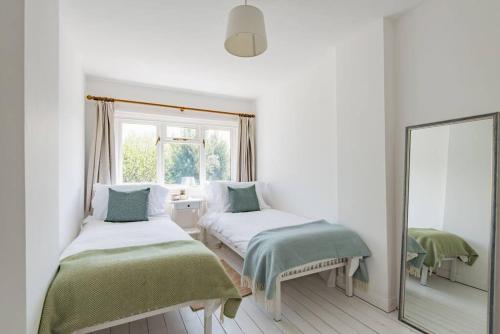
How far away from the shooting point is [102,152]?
323cm

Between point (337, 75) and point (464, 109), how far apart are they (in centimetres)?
115

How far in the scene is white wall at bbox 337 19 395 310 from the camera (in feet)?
6.70

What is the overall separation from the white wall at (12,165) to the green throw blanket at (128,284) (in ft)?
1.28

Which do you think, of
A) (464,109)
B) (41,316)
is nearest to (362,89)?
(464,109)

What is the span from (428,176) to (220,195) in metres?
2.47

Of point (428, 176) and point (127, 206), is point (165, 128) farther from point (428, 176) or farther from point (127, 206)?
point (428, 176)

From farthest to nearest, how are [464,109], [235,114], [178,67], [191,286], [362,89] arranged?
1. [235,114]
2. [178,67]
3. [362,89]
4. [464,109]
5. [191,286]

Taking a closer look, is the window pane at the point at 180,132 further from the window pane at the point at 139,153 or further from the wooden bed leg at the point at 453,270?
the wooden bed leg at the point at 453,270

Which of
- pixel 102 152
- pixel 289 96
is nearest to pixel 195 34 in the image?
pixel 289 96

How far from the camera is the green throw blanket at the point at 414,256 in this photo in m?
1.84

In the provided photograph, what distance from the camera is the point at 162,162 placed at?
376 centimetres

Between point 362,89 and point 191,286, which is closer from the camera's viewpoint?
point 191,286

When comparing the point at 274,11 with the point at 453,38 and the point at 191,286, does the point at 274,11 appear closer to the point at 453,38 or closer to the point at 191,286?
the point at 453,38

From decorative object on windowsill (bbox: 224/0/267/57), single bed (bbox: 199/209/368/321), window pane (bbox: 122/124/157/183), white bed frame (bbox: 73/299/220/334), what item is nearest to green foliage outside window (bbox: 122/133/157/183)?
window pane (bbox: 122/124/157/183)
